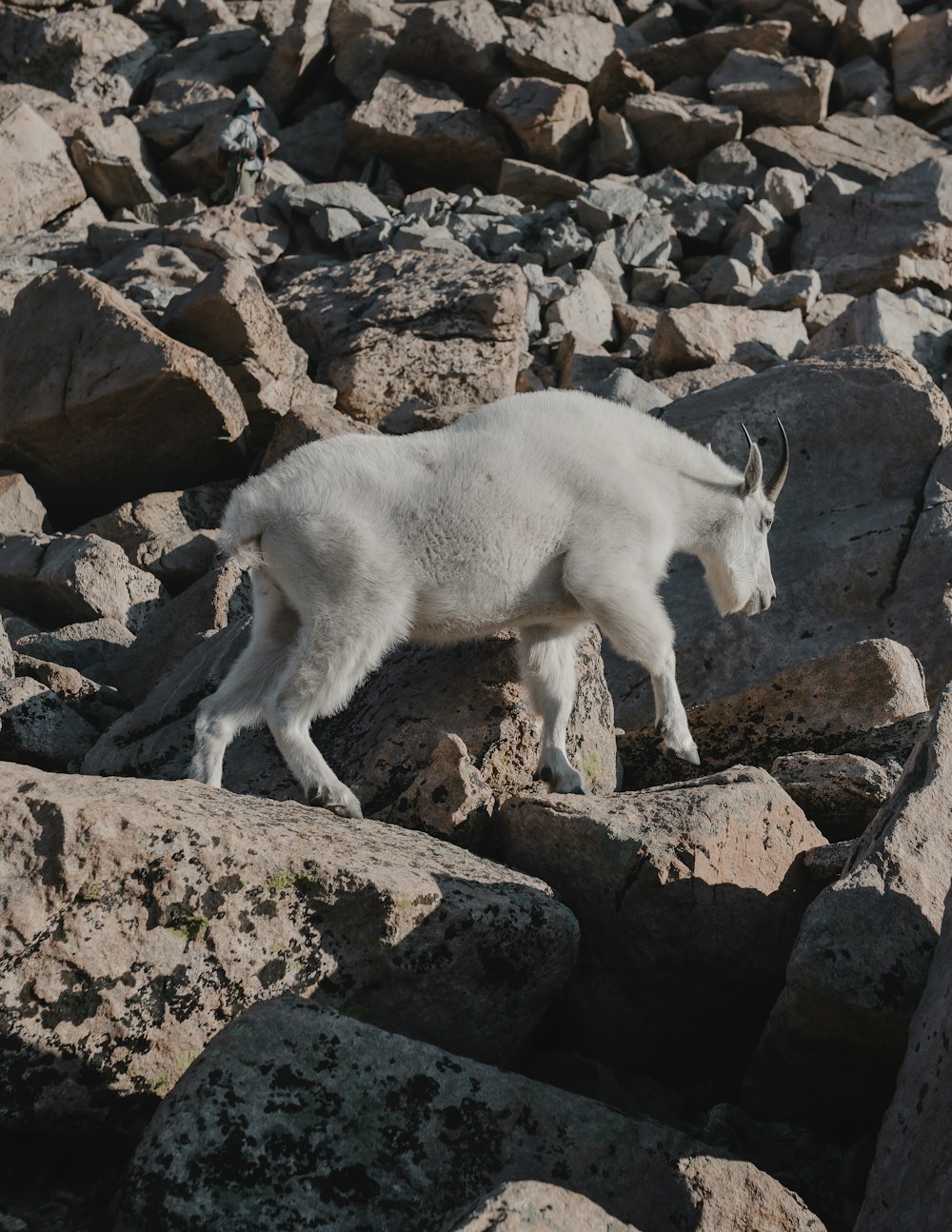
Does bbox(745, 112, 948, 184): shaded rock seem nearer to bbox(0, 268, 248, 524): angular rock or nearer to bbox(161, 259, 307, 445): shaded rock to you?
bbox(161, 259, 307, 445): shaded rock

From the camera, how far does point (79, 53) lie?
27.0 metres

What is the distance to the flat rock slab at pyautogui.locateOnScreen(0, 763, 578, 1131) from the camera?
3922 millimetres

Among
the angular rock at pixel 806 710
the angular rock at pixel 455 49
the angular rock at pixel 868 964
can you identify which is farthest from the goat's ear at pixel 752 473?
the angular rock at pixel 455 49

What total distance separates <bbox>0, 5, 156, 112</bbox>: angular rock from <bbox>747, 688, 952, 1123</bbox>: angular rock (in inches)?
1018

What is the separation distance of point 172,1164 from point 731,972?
2.37 m

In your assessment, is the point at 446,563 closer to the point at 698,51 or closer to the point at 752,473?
the point at 752,473

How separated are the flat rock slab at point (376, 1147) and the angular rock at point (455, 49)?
79.1 feet

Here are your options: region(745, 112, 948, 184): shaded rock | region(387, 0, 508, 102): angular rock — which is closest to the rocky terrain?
region(745, 112, 948, 184): shaded rock

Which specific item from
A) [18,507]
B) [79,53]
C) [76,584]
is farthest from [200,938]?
[79,53]

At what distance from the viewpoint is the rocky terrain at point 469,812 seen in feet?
11.6

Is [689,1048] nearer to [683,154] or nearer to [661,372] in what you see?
[661,372]

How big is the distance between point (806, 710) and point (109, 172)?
18636 mm

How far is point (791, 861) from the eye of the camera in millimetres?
5195

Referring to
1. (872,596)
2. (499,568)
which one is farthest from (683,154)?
(499,568)
